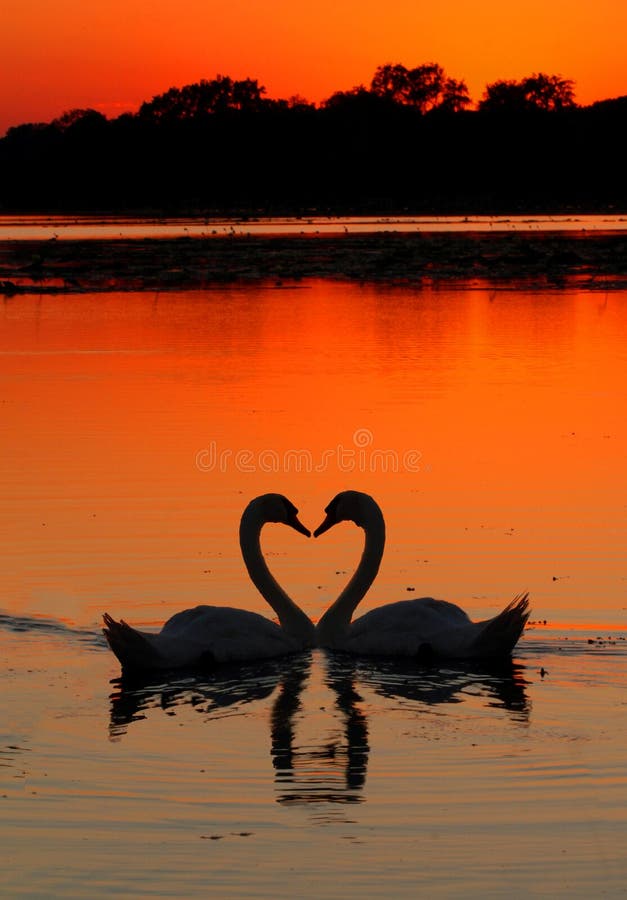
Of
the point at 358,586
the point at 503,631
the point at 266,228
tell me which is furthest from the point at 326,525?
the point at 266,228

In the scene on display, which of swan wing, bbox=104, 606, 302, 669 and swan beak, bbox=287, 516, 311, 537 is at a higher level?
swan beak, bbox=287, 516, 311, 537

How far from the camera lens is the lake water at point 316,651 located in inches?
242

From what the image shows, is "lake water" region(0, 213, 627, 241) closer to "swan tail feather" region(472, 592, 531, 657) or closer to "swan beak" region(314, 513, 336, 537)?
"swan beak" region(314, 513, 336, 537)

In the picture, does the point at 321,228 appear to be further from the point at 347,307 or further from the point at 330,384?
the point at 330,384

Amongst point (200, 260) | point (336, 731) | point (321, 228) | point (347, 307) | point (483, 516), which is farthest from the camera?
point (321, 228)

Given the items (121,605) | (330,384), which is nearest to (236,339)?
(330,384)

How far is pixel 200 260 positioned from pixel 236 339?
70.9 feet

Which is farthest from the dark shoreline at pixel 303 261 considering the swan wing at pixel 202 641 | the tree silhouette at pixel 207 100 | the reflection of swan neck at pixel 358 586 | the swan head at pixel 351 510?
the tree silhouette at pixel 207 100

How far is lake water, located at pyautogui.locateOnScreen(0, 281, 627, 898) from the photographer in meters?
6.15

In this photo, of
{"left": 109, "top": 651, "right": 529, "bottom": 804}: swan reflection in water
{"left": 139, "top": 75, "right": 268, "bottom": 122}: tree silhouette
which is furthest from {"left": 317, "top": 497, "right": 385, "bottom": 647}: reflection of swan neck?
{"left": 139, "top": 75, "right": 268, "bottom": 122}: tree silhouette

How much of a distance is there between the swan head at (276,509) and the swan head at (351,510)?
0.13 m

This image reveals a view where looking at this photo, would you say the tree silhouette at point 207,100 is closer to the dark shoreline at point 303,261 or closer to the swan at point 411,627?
the dark shoreline at point 303,261

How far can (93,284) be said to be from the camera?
3678 cm

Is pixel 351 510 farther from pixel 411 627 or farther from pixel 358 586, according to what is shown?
pixel 411 627
